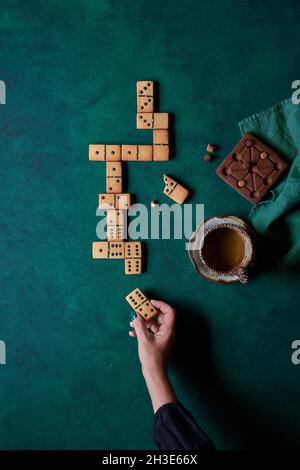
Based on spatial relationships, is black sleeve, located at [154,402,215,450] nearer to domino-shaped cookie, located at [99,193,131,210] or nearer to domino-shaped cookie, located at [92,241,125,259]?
domino-shaped cookie, located at [92,241,125,259]

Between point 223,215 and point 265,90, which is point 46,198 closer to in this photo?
point 223,215

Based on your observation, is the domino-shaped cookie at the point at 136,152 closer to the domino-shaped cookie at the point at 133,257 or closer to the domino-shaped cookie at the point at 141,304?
the domino-shaped cookie at the point at 133,257

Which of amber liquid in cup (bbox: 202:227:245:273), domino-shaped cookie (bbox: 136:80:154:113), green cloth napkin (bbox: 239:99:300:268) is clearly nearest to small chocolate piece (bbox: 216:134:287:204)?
green cloth napkin (bbox: 239:99:300:268)

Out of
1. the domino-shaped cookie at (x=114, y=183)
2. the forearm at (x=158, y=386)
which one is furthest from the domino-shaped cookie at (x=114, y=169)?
the forearm at (x=158, y=386)

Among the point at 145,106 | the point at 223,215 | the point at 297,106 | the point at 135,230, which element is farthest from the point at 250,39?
the point at 135,230

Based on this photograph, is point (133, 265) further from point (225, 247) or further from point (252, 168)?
point (252, 168)

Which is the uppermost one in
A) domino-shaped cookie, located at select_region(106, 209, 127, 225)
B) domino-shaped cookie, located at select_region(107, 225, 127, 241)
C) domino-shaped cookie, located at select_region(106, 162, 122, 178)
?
domino-shaped cookie, located at select_region(106, 162, 122, 178)

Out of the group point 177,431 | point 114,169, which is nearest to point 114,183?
point 114,169
